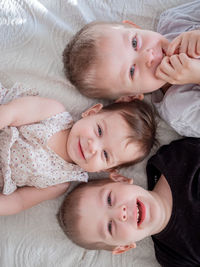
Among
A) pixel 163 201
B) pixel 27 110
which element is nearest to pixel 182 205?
pixel 163 201

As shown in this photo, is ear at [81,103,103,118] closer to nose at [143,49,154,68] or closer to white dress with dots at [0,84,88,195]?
white dress with dots at [0,84,88,195]

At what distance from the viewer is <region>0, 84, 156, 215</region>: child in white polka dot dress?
1350mm

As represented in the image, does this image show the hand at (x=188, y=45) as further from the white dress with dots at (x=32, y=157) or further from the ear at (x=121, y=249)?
the ear at (x=121, y=249)

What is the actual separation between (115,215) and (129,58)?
59cm

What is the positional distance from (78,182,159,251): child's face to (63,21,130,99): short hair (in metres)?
0.41

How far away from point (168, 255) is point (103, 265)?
27 centimetres

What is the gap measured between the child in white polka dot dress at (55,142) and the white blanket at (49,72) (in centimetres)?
9

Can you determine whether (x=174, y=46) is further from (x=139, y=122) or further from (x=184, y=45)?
(x=139, y=122)

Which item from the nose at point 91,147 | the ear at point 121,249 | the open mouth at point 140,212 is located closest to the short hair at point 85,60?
the nose at point 91,147

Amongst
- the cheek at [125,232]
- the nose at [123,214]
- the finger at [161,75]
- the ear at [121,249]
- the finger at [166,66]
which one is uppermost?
the finger at [166,66]

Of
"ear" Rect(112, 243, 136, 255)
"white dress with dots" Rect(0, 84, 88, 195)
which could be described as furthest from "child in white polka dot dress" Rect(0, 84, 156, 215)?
"ear" Rect(112, 243, 136, 255)

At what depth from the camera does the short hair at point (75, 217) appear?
133 cm

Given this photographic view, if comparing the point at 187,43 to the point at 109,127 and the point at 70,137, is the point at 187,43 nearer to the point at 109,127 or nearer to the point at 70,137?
the point at 109,127

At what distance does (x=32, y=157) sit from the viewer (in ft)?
4.64
